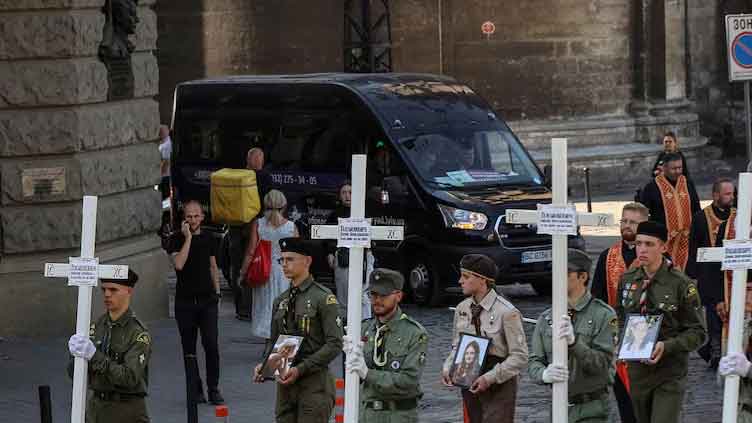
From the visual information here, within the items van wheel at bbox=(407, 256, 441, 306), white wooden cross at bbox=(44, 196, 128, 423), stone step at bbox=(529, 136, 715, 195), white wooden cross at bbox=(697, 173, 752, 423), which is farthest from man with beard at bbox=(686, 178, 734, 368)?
stone step at bbox=(529, 136, 715, 195)

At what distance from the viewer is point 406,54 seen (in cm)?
3231

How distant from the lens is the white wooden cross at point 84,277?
31.8 feet

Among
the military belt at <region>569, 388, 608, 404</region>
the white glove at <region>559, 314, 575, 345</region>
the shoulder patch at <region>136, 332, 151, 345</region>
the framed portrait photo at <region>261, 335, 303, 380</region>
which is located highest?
the white glove at <region>559, 314, 575, 345</region>

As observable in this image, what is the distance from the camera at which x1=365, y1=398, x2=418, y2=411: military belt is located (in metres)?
9.67

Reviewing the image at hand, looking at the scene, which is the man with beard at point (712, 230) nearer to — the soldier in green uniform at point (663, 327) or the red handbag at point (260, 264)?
the red handbag at point (260, 264)

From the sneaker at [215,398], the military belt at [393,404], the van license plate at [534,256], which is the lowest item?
the sneaker at [215,398]

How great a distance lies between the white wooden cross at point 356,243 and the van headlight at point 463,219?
975 centimetres

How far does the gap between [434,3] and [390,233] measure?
76.7 ft

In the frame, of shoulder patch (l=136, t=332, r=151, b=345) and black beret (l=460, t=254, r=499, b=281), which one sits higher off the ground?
black beret (l=460, t=254, r=499, b=281)

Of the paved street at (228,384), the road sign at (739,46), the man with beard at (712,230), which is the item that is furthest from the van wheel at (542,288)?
the man with beard at (712,230)

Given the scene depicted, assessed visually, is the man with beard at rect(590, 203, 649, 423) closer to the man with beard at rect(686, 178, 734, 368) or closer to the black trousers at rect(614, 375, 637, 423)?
the black trousers at rect(614, 375, 637, 423)

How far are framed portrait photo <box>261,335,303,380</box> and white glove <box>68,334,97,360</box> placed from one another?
3.52 feet

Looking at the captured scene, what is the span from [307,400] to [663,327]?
2240 mm

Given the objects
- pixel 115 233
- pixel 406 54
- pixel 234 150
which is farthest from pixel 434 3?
pixel 115 233
